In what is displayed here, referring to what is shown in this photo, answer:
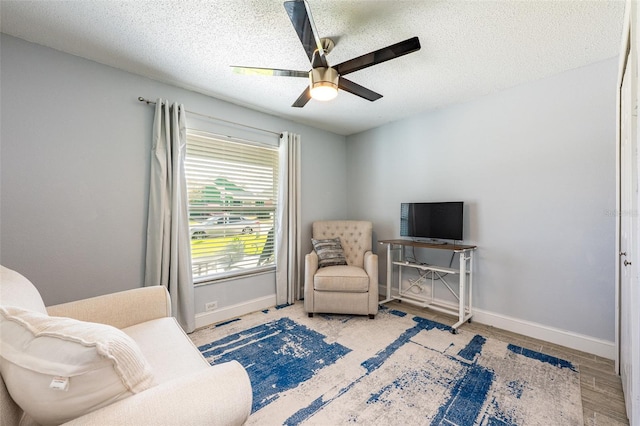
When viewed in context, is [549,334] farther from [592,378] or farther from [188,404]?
[188,404]

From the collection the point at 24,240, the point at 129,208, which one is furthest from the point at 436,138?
the point at 24,240

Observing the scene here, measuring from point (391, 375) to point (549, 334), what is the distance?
1.67 m

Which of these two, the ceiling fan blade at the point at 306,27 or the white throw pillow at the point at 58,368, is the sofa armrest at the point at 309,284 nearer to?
the ceiling fan blade at the point at 306,27

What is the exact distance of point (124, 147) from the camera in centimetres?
235

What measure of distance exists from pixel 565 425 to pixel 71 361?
2.38 metres

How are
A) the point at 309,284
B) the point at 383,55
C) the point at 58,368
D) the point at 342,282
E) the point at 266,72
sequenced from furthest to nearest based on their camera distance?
the point at 309,284
the point at 342,282
the point at 266,72
the point at 383,55
the point at 58,368

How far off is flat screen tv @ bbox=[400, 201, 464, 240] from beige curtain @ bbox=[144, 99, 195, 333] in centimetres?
255

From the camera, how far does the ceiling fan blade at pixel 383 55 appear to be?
1.48m

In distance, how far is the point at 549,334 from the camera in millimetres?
2404

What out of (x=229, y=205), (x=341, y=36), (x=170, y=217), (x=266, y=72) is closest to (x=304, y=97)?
(x=266, y=72)

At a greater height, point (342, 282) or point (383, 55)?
point (383, 55)

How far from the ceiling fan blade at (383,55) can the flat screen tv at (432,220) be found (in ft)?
6.17

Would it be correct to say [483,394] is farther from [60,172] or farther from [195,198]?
[60,172]

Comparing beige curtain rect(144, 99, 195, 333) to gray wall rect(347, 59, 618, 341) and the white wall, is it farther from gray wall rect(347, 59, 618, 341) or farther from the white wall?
gray wall rect(347, 59, 618, 341)
